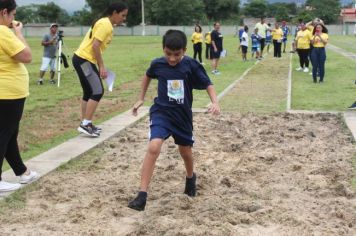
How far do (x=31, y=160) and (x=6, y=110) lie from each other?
162cm

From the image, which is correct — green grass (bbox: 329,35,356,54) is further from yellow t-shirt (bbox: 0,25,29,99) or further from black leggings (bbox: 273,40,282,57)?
yellow t-shirt (bbox: 0,25,29,99)

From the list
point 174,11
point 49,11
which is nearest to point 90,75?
point 174,11

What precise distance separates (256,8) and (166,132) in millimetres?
127010

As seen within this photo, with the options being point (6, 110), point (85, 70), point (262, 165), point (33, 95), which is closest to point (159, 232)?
point (6, 110)

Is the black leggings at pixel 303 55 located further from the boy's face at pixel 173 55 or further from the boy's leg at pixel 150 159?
the boy's leg at pixel 150 159

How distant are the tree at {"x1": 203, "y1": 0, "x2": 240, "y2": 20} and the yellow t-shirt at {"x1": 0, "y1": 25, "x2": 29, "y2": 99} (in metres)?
107

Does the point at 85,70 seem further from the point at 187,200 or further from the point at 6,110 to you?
the point at 187,200

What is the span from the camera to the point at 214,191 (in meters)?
5.61

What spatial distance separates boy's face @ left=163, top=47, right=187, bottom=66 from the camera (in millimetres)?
4922

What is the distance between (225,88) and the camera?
14.4m

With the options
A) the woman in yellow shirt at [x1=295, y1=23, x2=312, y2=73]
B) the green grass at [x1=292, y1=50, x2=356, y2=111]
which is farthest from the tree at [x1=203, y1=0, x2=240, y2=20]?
the woman in yellow shirt at [x1=295, y1=23, x2=312, y2=73]

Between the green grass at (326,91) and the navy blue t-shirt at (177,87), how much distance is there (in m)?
6.23

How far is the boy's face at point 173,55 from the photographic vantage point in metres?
4.92

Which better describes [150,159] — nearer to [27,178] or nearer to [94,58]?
[27,178]
